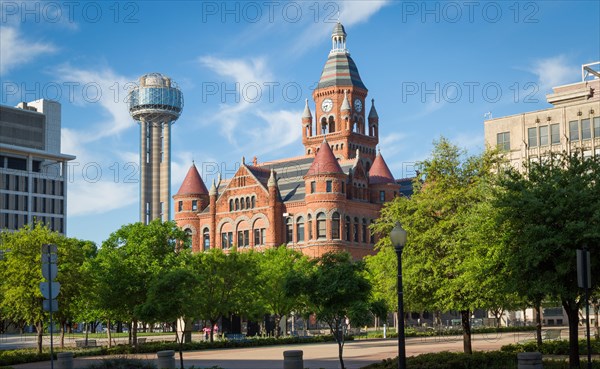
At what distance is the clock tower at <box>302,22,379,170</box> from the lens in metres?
126

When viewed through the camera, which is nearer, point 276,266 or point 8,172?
point 276,266

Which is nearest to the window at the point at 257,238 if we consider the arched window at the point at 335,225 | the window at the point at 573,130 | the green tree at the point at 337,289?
the arched window at the point at 335,225

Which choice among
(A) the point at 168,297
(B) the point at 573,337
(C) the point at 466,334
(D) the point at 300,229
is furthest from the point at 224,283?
(D) the point at 300,229

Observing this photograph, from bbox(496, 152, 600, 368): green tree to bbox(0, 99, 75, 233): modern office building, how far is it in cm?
12000

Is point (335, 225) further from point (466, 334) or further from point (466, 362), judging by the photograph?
point (466, 362)

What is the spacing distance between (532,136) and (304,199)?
31.5m

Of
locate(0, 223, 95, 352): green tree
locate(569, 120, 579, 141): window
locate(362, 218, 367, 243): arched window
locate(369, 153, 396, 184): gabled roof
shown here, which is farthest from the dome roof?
locate(0, 223, 95, 352): green tree

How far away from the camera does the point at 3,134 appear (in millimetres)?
154250

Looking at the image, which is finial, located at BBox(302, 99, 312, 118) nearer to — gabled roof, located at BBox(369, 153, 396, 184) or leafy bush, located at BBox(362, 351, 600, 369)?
A: gabled roof, located at BBox(369, 153, 396, 184)

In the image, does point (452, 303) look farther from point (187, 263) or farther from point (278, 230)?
point (278, 230)

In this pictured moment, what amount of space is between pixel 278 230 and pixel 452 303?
7125 cm

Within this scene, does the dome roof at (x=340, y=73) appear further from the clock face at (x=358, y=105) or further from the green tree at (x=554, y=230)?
the green tree at (x=554, y=230)

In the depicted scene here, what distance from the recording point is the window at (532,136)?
8550 centimetres

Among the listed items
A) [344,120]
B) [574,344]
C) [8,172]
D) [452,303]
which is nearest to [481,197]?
[452,303]
